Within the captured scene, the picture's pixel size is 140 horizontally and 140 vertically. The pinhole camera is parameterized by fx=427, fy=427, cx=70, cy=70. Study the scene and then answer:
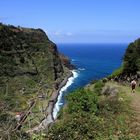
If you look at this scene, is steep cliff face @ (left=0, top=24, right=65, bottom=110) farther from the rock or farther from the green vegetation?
the green vegetation

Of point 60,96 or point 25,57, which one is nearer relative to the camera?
point 60,96

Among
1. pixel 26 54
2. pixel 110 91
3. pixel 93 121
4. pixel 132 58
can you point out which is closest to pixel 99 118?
pixel 93 121

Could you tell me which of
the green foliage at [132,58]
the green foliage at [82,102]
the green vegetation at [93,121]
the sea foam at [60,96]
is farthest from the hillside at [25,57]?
the green vegetation at [93,121]

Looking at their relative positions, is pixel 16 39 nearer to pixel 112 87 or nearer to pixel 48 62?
pixel 48 62

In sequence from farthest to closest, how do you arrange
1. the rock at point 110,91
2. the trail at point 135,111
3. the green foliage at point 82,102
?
the rock at point 110,91 → the green foliage at point 82,102 → the trail at point 135,111

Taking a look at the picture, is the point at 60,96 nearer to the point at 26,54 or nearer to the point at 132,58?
the point at 26,54

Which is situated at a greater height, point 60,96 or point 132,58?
point 132,58

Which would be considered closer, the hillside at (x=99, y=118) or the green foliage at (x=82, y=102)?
the hillside at (x=99, y=118)

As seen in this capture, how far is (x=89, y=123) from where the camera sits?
16172mm

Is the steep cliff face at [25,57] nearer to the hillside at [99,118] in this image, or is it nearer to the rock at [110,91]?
the rock at [110,91]

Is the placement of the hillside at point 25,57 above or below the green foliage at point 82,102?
below

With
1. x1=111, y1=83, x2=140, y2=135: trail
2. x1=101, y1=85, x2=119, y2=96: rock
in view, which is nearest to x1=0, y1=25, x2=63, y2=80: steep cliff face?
x1=101, y1=85, x2=119, y2=96: rock

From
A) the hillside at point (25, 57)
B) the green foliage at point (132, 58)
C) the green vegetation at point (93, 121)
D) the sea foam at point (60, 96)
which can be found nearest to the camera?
the green vegetation at point (93, 121)

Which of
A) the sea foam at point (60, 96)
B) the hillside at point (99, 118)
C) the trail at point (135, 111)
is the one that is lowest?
the sea foam at point (60, 96)
